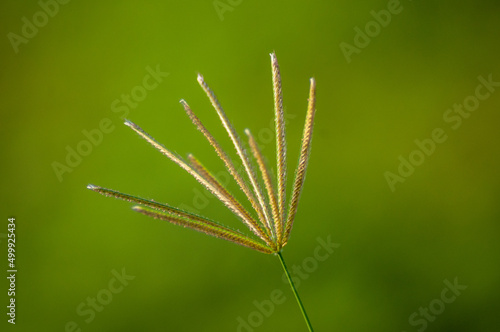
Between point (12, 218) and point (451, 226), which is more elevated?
point (12, 218)

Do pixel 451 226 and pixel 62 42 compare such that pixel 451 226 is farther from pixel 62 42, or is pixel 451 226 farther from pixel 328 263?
pixel 62 42

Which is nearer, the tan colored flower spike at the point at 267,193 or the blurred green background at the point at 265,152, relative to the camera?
the tan colored flower spike at the point at 267,193

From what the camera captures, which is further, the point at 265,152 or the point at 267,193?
the point at 265,152

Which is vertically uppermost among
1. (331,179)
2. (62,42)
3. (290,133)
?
(62,42)

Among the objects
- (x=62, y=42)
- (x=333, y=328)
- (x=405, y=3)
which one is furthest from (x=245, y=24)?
(x=333, y=328)

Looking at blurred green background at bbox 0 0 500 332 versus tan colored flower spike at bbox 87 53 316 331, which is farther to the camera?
blurred green background at bbox 0 0 500 332

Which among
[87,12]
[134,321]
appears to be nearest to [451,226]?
[134,321]

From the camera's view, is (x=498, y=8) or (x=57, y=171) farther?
(x=57, y=171)
